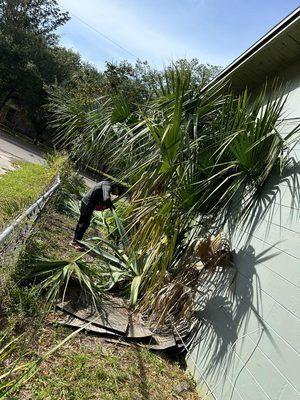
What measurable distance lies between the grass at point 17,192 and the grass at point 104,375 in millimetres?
2339

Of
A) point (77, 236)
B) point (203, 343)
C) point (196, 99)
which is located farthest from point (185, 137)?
point (77, 236)

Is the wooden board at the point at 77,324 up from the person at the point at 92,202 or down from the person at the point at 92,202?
down

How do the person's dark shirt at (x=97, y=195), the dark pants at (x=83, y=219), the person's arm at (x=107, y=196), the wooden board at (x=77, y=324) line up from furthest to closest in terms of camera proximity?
1. the dark pants at (x=83, y=219)
2. the person's dark shirt at (x=97, y=195)
3. the person's arm at (x=107, y=196)
4. the wooden board at (x=77, y=324)

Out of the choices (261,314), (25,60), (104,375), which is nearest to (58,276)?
(104,375)

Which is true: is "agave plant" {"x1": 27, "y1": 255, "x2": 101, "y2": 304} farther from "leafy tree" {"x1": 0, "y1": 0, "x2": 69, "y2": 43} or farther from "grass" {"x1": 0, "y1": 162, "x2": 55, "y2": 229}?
"leafy tree" {"x1": 0, "y1": 0, "x2": 69, "y2": 43}

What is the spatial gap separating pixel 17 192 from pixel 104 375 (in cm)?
676

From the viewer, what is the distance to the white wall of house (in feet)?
11.6

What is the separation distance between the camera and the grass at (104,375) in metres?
3.76

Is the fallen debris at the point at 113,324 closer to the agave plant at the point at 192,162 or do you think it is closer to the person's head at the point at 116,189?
the agave plant at the point at 192,162

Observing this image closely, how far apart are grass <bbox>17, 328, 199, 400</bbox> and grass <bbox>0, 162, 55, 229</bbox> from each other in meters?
2.34

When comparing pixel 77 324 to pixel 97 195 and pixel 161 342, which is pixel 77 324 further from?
pixel 97 195

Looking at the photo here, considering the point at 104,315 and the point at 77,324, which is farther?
the point at 104,315

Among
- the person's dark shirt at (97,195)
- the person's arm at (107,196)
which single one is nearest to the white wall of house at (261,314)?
the person's arm at (107,196)

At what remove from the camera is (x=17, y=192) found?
1010 centimetres
